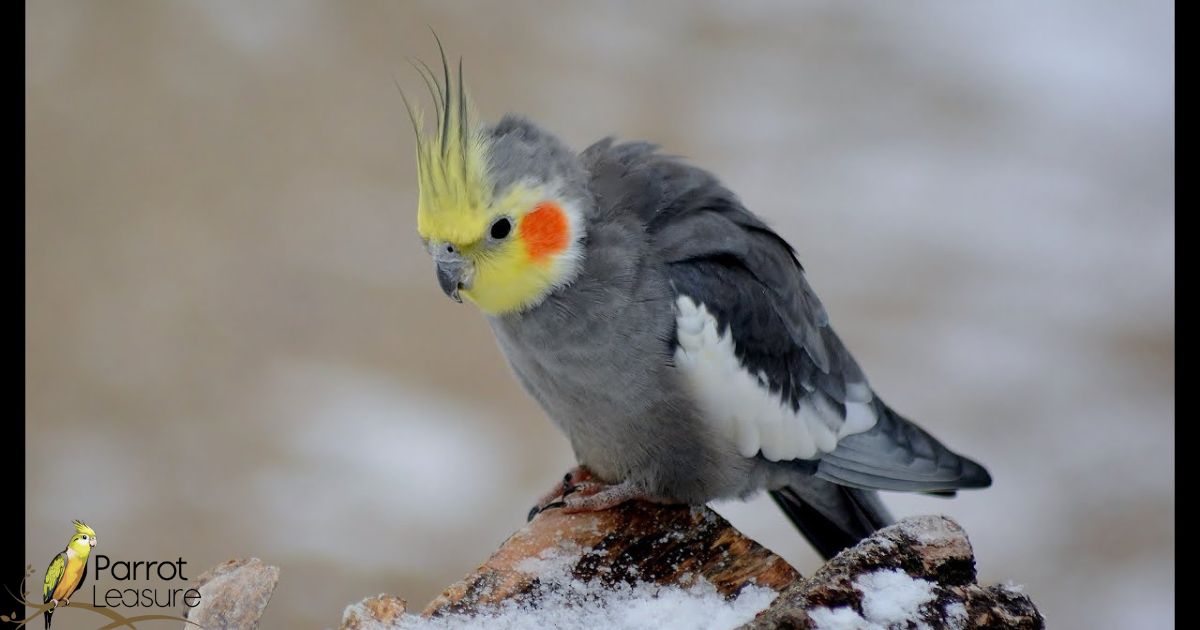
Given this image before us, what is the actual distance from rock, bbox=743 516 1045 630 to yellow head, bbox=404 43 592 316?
3.56 feet

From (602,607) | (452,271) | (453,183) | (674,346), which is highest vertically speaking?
(453,183)

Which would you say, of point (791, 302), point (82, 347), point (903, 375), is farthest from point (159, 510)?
point (903, 375)

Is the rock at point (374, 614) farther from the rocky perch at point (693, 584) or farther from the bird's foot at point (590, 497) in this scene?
the bird's foot at point (590, 497)

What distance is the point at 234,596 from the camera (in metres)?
2.48

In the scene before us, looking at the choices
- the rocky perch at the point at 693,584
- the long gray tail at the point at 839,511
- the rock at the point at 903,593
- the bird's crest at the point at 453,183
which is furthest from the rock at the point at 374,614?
the long gray tail at the point at 839,511

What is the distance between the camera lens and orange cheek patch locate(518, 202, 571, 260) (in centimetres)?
278

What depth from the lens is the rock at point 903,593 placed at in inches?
82.6

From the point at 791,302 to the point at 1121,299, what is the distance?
372cm

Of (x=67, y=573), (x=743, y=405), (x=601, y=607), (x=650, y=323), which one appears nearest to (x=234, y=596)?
(x=67, y=573)

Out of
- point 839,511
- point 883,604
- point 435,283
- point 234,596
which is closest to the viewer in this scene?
point 883,604

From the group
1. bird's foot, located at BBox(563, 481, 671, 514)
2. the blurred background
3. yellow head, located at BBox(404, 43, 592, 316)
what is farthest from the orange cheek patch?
the blurred background

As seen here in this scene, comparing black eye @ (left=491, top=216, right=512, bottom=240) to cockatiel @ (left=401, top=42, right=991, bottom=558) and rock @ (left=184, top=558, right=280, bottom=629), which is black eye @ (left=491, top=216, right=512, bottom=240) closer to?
cockatiel @ (left=401, top=42, right=991, bottom=558)

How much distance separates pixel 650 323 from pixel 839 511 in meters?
0.96

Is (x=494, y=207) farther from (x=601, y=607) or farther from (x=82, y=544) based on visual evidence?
(x=82, y=544)
